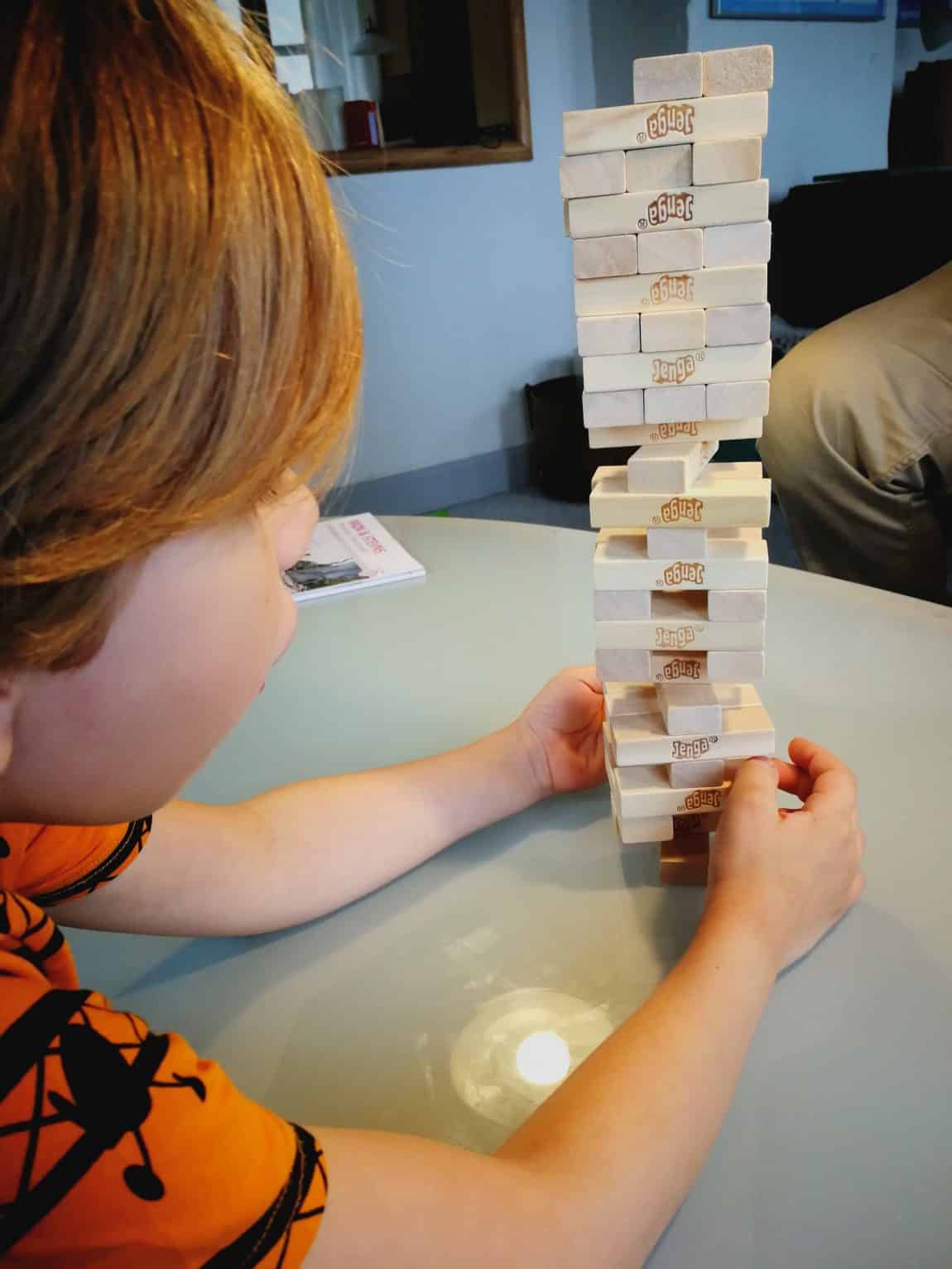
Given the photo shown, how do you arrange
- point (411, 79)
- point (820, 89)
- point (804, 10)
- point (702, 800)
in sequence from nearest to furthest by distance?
point (702, 800) → point (411, 79) → point (804, 10) → point (820, 89)

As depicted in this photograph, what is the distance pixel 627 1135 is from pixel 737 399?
0.41 m

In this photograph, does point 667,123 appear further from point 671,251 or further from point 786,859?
point 786,859

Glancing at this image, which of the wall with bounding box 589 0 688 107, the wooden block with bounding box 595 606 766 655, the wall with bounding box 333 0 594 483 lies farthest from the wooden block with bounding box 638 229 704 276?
the wall with bounding box 589 0 688 107

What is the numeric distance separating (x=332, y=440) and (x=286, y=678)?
54cm

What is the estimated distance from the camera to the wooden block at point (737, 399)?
1.97 ft

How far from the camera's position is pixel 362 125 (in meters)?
2.73

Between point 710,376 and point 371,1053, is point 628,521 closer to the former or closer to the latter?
point 710,376

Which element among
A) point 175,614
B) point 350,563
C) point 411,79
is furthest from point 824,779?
point 411,79

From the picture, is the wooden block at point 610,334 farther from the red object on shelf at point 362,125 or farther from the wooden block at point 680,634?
the red object on shelf at point 362,125

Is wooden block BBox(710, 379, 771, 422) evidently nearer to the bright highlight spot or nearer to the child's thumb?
the child's thumb

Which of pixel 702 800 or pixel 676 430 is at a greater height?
pixel 676 430

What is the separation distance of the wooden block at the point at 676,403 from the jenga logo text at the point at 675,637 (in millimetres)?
130

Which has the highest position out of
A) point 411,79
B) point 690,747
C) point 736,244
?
point 411,79

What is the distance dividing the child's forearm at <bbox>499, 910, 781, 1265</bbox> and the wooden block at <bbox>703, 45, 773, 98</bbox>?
0.48 meters
